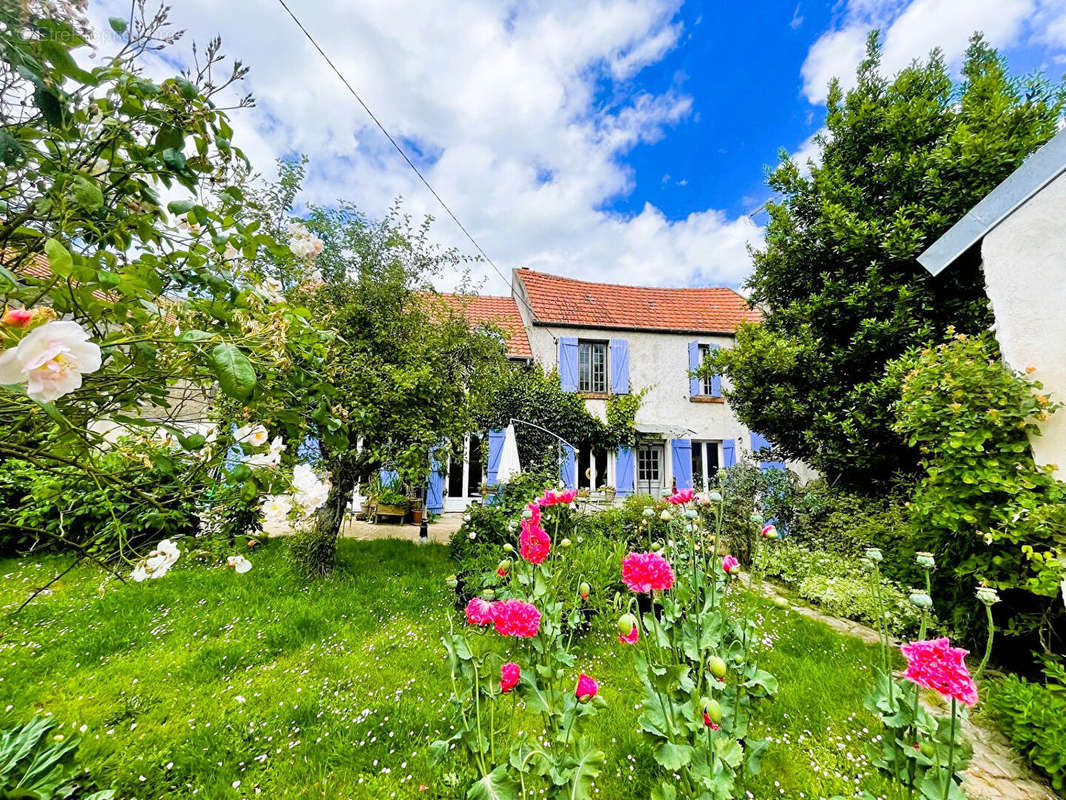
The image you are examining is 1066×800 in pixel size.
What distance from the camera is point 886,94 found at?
20.3 feet

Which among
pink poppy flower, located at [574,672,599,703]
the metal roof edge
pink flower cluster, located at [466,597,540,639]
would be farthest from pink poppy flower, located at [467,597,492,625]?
the metal roof edge

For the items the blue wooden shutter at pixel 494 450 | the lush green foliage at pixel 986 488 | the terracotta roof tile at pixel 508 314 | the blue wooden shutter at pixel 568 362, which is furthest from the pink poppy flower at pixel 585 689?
the blue wooden shutter at pixel 568 362

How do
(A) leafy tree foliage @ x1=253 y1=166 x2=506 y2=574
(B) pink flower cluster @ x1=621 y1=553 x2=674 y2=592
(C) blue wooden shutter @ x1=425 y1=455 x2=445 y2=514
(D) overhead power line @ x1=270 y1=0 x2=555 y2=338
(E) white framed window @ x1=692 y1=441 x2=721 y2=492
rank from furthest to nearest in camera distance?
1. (E) white framed window @ x1=692 y1=441 x2=721 y2=492
2. (C) blue wooden shutter @ x1=425 y1=455 x2=445 y2=514
3. (A) leafy tree foliage @ x1=253 y1=166 x2=506 y2=574
4. (D) overhead power line @ x1=270 y1=0 x2=555 y2=338
5. (B) pink flower cluster @ x1=621 y1=553 x2=674 y2=592

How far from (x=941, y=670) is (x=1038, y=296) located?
4.02m

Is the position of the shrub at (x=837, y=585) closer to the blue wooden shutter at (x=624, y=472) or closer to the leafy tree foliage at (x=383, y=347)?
the leafy tree foliage at (x=383, y=347)

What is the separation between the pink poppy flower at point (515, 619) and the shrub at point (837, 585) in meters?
2.80

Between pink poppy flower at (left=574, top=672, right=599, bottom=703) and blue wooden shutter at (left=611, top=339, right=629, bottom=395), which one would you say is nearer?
pink poppy flower at (left=574, top=672, right=599, bottom=703)

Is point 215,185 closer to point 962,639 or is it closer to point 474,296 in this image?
point 474,296

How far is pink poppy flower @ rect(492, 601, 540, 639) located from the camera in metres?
1.61

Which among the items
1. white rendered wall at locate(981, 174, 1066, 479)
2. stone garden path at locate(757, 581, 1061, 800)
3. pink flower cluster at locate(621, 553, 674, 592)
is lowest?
stone garden path at locate(757, 581, 1061, 800)

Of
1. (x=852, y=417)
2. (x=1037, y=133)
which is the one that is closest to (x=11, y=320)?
(x=852, y=417)

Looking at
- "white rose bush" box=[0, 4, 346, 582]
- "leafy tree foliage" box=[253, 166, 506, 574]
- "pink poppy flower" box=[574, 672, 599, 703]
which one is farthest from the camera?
"leafy tree foliage" box=[253, 166, 506, 574]

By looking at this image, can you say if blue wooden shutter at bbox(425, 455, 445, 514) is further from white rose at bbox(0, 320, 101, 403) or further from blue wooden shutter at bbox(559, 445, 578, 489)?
white rose at bbox(0, 320, 101, 403)

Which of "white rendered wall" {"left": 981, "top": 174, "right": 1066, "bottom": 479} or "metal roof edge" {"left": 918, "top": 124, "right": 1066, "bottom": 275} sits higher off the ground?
"metal roof edge" {"left": 918, "top": 124, "right": 1066, "bottom": 275}
